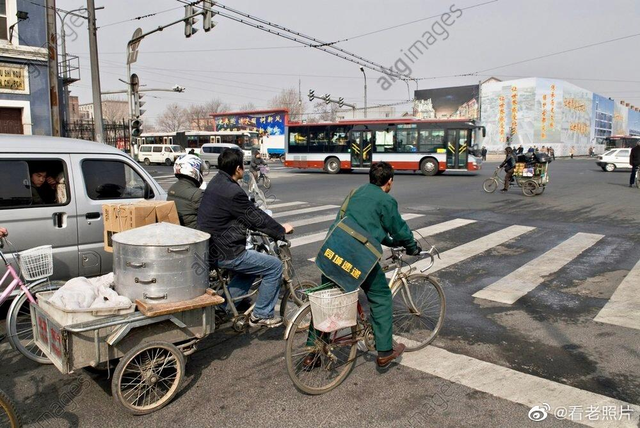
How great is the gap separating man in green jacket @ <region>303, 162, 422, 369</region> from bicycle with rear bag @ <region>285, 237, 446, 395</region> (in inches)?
3.0

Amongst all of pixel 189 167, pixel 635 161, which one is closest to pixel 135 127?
pixel 189 167

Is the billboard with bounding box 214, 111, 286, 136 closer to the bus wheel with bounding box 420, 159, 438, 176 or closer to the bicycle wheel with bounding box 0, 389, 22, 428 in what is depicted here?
the bus wheel with bounding box 420, 159, 438, 176

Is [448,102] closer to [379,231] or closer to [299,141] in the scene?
[299,141]

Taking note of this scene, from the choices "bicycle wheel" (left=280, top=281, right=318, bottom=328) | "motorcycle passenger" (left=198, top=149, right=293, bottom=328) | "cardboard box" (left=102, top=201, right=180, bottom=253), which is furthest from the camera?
"bicycle wheel" (left=280, top=281, right=318, bottom=328)

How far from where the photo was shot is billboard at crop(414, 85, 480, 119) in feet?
228

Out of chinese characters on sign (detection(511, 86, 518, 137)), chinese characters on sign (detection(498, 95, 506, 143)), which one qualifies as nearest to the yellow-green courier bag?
chinese characters on sign (detection(511, 86, 518, 137))

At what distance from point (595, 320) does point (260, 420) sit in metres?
3.88

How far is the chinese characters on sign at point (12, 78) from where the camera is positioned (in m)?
18.6

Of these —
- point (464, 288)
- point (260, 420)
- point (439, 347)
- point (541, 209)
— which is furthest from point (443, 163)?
point (260, 420)

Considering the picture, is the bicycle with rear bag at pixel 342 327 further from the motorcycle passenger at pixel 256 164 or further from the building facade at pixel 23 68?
the building facade at pixel 23 68

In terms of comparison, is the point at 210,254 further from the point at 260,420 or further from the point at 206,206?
the point at 260,420

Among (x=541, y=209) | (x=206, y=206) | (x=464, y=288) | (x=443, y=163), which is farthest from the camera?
(x=443, y=163)

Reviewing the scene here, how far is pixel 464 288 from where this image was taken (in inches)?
256

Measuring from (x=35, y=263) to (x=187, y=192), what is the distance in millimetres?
1476
